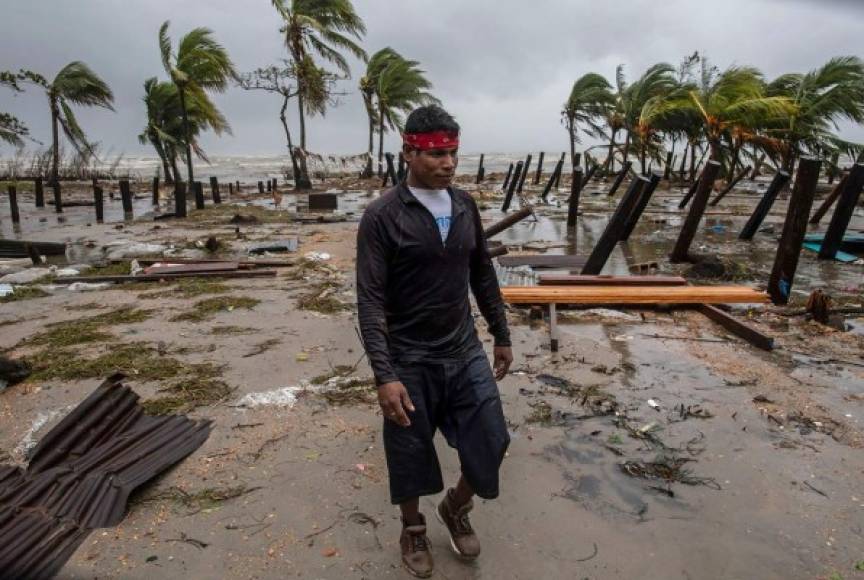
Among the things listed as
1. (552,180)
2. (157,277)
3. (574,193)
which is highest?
(552,180)

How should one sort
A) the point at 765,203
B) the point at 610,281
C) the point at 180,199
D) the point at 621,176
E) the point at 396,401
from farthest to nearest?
the point at 621,176, the point at 180,199, the point at 765,203, the point at 610,281, the point at 396,401

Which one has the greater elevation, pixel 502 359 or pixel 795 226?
pixel 795 226

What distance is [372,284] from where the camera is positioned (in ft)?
7.28

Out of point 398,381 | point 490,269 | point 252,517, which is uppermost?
point 490,269

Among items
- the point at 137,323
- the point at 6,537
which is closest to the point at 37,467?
the point at 6,537

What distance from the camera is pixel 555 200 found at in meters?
22.4

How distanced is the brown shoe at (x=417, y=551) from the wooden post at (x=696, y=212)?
832cm

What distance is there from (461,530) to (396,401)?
794 mm

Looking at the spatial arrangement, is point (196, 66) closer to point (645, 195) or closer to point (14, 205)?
point (14, 205)

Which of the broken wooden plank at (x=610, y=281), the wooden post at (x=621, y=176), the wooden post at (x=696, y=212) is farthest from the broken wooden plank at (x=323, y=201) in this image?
the broken wooden plank at (x=610, y=281)

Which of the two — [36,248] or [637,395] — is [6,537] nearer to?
[637,395]

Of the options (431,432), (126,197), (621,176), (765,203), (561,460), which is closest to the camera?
(431,432)

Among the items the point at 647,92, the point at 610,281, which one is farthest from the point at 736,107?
the point at 610,281

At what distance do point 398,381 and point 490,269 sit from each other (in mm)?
764
